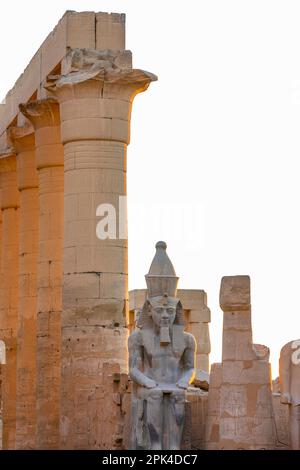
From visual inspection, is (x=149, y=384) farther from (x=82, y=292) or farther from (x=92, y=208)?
(x=92, y=208)

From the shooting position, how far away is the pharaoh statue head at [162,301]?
2489 cm

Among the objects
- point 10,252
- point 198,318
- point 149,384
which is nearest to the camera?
point 149,384

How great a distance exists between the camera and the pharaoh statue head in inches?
980

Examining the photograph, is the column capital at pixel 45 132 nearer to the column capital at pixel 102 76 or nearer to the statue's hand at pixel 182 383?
the column capital at pixel 102 76

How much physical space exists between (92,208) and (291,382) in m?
6.35

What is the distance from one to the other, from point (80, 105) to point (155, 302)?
19.5 feet

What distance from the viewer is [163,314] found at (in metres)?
24.9

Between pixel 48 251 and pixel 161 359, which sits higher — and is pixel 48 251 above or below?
above

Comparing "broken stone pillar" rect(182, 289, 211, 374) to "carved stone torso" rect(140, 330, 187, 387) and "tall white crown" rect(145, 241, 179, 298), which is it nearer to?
"tall white crown" rect(145, 241, 179, 298)

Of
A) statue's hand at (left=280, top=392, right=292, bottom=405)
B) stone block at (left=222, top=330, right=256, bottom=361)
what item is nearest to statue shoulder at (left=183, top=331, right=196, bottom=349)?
stone block at (left=222, top=330, right=256, bottom=361)

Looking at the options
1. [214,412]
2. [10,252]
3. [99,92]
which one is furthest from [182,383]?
[10,252]

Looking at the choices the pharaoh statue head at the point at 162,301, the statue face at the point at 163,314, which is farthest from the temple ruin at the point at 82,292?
the statue face at the point at 163,314

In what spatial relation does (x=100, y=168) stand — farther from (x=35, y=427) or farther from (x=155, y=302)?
(x=35, y=427)

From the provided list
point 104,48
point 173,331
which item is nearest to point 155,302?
point 173,331
